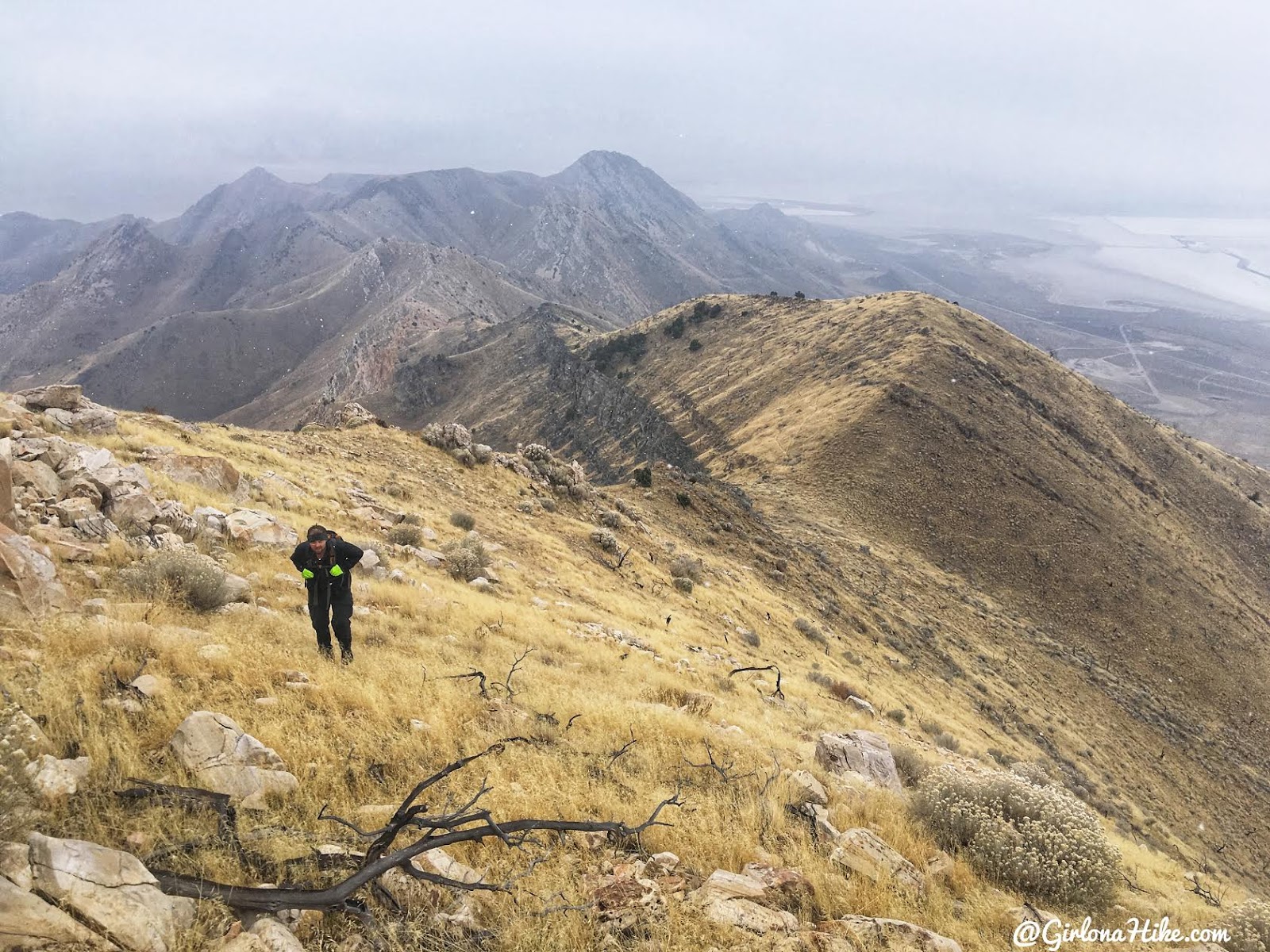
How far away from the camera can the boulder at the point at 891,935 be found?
15.1 ft

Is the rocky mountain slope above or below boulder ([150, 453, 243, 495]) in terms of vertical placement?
below

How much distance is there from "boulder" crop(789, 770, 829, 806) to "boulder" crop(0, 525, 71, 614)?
27.9ft

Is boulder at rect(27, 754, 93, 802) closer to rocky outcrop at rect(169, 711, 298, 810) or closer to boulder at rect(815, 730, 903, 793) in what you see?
rocky outcrop at rect(169, 711, 298, 810)

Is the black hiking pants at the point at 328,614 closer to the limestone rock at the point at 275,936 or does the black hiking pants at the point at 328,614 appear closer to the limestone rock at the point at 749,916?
the limestone rock at the point at 275,936

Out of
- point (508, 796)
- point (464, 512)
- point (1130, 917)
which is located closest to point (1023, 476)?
point (464, 512)

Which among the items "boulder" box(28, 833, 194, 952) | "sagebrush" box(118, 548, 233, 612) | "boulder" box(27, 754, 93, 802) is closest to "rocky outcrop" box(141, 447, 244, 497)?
"sagebrush" box(118, 548, 233, 612)

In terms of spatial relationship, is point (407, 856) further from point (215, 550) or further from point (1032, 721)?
point (1032, 721)

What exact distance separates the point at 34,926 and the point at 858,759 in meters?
8.51

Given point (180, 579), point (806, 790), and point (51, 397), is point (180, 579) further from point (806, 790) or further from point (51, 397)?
point (51, 397)

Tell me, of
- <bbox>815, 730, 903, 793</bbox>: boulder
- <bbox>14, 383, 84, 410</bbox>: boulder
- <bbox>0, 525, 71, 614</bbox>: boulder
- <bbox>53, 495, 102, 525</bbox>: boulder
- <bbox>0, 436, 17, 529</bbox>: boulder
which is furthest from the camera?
<bbox>14, 383, 84, 410</bbox>: boulder

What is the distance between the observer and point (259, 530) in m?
11.5

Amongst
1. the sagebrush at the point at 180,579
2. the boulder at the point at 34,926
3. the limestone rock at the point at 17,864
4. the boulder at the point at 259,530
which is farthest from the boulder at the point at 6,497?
the boulder at the point at 34,926

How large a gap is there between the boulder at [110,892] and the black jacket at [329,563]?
14.1ft

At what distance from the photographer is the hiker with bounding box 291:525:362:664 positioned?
25.5 ft
